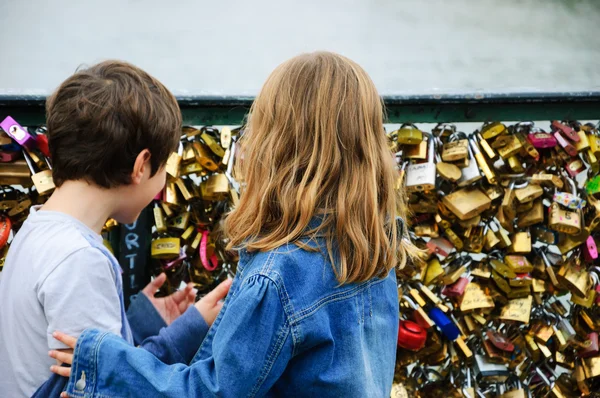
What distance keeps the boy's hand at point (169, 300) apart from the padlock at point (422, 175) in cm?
63

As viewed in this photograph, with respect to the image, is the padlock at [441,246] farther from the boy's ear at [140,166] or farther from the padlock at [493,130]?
the boy's ear at [140,166]

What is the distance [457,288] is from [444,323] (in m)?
0.11

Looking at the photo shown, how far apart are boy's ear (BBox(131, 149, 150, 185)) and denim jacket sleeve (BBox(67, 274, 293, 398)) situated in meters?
0.42

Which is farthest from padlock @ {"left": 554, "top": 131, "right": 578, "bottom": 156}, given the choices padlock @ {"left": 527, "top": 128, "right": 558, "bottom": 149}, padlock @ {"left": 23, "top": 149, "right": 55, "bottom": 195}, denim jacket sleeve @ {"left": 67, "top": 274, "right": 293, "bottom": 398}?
padlock @ {"left": 23, "top": 149, "right": 55, "bottom": 195}

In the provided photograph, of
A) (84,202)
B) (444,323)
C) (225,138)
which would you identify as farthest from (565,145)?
(84,202)

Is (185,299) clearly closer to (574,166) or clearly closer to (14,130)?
(14,130)

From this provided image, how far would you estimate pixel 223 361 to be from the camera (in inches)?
40.6

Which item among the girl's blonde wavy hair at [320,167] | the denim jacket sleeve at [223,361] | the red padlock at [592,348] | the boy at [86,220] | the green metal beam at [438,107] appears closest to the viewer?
the denim jacket sleeve at [223,361]

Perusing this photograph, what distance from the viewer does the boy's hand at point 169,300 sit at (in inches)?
65.4

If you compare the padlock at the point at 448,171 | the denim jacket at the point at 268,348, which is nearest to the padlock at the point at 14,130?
the denim jacket at the point at 268,348

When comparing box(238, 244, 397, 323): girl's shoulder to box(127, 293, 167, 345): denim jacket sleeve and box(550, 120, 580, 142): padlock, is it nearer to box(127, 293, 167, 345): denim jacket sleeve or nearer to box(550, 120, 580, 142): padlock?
box(127, 293, 167, 345): denim jacket sleeve

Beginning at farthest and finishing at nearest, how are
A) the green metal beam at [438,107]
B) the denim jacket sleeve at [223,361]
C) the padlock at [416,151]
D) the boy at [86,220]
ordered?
1. the padlock at [416,151]
2. the green metal beam at [438,107]
3. the boy at [86,220]
4. the denim jacket sleeve at [223,361]

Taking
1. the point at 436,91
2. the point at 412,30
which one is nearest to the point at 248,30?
the point at 412,30

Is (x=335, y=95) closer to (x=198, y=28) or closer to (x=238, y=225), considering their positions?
(x=238, y=225)
